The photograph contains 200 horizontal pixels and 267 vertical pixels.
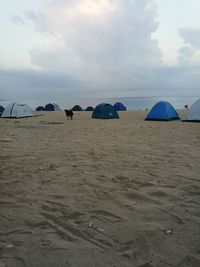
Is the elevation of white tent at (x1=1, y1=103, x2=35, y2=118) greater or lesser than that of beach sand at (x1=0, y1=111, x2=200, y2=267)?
greater

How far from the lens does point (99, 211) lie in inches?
185

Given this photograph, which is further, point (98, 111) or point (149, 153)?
point (98, 111)

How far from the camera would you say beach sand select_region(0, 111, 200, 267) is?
353 centimetres

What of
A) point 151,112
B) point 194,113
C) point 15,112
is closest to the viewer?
point 194,113

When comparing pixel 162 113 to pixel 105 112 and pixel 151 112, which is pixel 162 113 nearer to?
pixel 151 112

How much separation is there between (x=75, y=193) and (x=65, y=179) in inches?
33.0

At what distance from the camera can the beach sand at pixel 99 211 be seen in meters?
3.53

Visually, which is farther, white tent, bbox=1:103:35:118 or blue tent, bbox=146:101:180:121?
white tent, bbox=1:103:35:118

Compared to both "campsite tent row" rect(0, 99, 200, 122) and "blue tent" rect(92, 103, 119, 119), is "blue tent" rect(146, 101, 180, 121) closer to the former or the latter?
"campsite tent row" rect(0, 99, 200, 122)

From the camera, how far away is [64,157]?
8336 mm

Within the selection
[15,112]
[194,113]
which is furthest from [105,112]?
[194,113]

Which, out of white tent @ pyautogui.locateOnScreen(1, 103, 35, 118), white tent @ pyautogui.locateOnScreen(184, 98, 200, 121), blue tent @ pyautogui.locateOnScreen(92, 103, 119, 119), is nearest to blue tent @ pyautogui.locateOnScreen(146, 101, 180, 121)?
white tent @ pyautogui.locateOnScreen(184, 98, 200, 121)

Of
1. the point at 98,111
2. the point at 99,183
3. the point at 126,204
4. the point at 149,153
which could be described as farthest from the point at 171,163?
the point at 98,111

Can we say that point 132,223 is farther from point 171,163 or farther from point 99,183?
point 171,163
